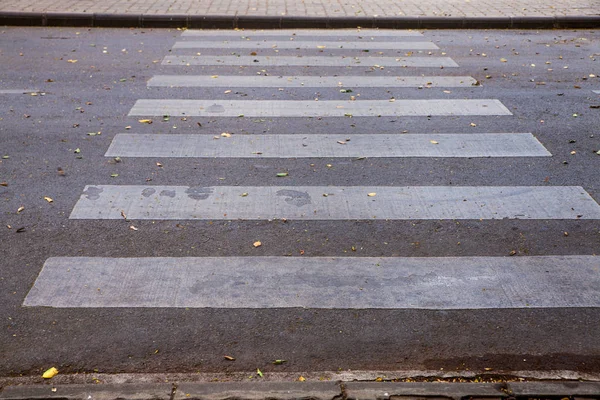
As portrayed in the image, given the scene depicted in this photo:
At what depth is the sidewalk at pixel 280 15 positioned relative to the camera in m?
13.3

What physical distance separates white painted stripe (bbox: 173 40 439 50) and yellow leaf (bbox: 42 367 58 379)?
8637mm

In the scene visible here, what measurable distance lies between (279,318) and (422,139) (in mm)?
3745

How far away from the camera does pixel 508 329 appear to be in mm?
4445

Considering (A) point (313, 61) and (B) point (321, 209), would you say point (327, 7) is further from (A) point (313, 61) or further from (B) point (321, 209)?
(B) point (321, 209)

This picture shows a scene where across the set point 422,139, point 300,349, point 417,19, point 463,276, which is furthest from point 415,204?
point 417,19

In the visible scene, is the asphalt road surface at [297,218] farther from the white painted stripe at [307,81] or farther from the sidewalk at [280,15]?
the sidewalk at [280,15]

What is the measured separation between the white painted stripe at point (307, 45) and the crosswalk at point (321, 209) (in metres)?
2.10

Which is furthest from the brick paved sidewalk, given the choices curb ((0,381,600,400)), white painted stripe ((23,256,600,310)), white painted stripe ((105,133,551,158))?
curb ((0,381,600,400))

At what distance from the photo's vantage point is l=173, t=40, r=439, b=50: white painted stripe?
11.9m

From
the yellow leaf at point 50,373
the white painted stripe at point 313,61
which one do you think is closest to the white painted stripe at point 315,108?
the white painted stripe at point 313,61

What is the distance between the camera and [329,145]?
7.48 meters

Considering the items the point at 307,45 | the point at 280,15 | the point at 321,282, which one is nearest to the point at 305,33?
the point at 280,15

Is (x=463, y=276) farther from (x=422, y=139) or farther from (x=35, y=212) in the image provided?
(x=35, y=212)

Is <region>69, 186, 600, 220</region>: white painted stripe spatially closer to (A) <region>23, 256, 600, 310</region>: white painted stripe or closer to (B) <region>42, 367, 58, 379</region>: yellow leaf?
(A) <region>23, 256, 600, 310</region>: white painted stripe
